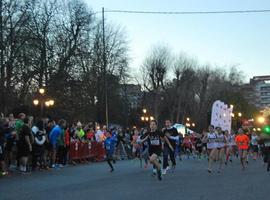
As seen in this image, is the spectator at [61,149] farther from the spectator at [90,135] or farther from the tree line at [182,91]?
the tree line at [182,91]

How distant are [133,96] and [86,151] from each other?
2385 inches

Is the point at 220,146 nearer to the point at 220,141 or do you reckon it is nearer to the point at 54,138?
the point at 220,141

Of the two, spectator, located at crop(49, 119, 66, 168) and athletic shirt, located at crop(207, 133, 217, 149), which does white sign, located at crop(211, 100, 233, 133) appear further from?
spectator, located at crop(49, 119, 66, 168)

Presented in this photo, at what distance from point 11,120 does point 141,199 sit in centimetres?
988

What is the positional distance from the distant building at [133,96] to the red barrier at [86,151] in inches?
1795

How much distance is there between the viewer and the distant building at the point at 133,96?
81319 millimetres

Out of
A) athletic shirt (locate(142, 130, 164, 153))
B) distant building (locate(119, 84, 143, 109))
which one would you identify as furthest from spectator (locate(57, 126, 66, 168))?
distant building (locate(119, 84, 143, 109))

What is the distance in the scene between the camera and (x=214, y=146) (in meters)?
23.4

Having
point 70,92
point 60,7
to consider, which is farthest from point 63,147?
point 60,7

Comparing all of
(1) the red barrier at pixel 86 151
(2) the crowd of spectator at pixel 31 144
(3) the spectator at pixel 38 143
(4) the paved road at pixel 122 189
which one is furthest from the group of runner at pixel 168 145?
(1) the red barrier at pixel 86 151

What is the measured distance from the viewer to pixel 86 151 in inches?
1181

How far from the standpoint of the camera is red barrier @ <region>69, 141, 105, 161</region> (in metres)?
27.8

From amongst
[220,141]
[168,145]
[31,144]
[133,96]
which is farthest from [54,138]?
[133,96]

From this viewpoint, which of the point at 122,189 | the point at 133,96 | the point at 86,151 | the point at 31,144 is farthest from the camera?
the point at 133,96
